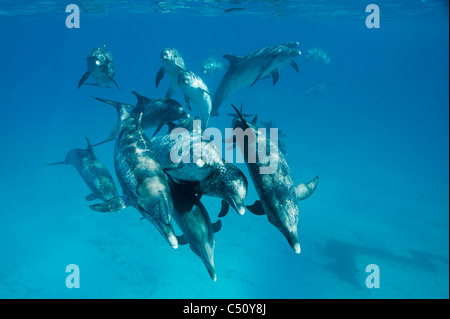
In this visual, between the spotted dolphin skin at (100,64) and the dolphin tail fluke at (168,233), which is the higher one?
the spotted dolphin skin at (100,64)

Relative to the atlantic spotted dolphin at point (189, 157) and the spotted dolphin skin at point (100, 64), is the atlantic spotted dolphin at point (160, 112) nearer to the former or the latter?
the atlantic spotted dolphin at point (189, 157)

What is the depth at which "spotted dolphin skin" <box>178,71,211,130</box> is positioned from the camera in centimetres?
766

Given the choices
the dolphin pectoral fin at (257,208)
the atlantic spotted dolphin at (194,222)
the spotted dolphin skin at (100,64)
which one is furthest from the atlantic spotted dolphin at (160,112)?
the dolphin pectoral fin at (257,208)

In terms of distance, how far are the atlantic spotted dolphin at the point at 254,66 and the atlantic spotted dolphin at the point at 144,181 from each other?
4.57m

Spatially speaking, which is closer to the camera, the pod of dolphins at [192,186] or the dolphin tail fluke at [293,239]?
the dolphin tail fluke at [293,239]

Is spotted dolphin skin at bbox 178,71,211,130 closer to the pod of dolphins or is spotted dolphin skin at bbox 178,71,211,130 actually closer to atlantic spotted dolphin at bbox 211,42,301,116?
atlantic spotted dolphin at bbox 211,42,301,116

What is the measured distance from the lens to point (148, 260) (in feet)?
41.3

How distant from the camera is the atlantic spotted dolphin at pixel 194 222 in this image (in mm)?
4223

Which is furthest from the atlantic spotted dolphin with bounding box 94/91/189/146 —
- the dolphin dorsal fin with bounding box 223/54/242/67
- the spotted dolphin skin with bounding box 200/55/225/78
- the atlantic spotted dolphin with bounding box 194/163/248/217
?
the spotted dolphin skin with bounding box 200/55/225/78

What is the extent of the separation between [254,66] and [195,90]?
2073 mm

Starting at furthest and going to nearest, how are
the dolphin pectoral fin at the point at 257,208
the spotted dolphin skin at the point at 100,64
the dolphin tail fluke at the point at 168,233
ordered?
the spotted dolphin skin at the point at 100,64 → the dolphin pectoral fin at the point at 257,208 → the dolphin tail fluke at the point at 168,233

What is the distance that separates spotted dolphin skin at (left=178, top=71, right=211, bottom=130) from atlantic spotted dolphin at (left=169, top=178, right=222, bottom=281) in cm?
372

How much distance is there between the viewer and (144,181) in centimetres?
389
